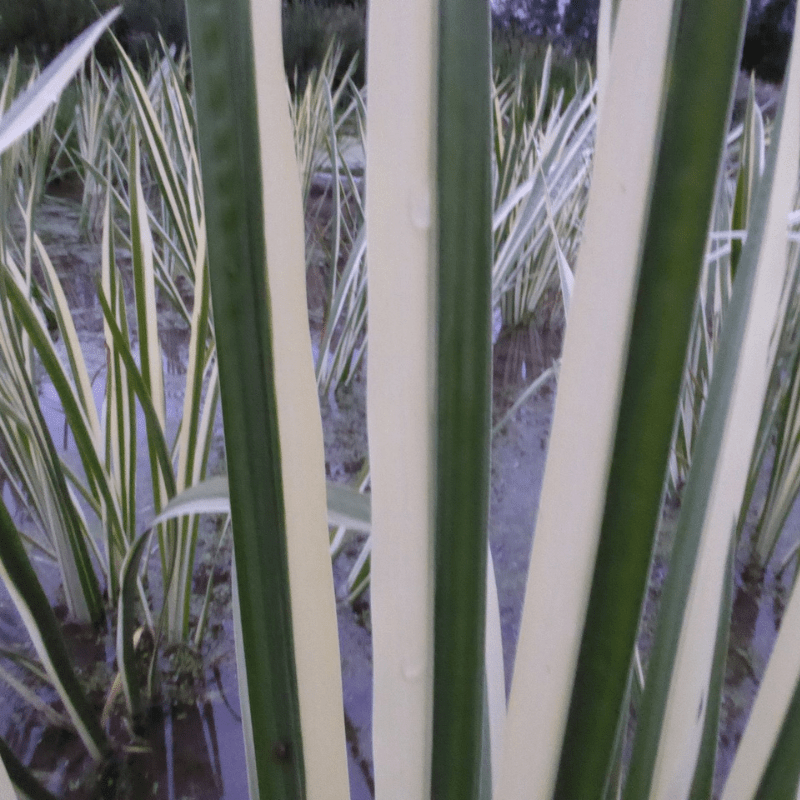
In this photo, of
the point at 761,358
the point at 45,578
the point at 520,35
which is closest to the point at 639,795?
the point at 761,358

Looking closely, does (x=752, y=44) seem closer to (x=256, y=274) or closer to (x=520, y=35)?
(x=520, y=35)

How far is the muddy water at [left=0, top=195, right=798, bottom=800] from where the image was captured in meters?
0.45

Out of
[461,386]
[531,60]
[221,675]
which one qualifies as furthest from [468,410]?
[531,60]

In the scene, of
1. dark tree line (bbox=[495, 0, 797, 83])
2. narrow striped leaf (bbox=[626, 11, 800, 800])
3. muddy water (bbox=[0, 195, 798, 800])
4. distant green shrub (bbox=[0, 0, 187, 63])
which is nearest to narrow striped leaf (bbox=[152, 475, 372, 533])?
narrow striped leaf (bbox=[626, 11, 800, 800])

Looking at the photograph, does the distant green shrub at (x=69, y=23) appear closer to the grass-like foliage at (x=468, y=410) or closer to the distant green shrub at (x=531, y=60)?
the distant green shrub at (x=531, y=60)

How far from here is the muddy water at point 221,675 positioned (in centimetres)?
45

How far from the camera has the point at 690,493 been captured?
0.71ft

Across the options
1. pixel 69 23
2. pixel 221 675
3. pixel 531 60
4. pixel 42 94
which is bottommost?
pixel 221 675

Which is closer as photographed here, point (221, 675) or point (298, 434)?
point (298, 434)

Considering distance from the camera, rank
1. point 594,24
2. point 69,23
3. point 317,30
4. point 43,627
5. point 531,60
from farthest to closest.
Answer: point 317,30 < point 69,23 < point 531,60 < point 594,24 < point 43,627

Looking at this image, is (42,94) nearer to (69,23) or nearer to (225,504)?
(225,504)

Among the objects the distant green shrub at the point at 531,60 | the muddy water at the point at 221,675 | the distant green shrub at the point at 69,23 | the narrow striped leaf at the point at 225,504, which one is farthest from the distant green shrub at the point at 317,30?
the narrow striped leaf at the point at 225,504

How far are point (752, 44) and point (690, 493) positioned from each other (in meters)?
1.98

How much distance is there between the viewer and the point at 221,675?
1.72 ft
